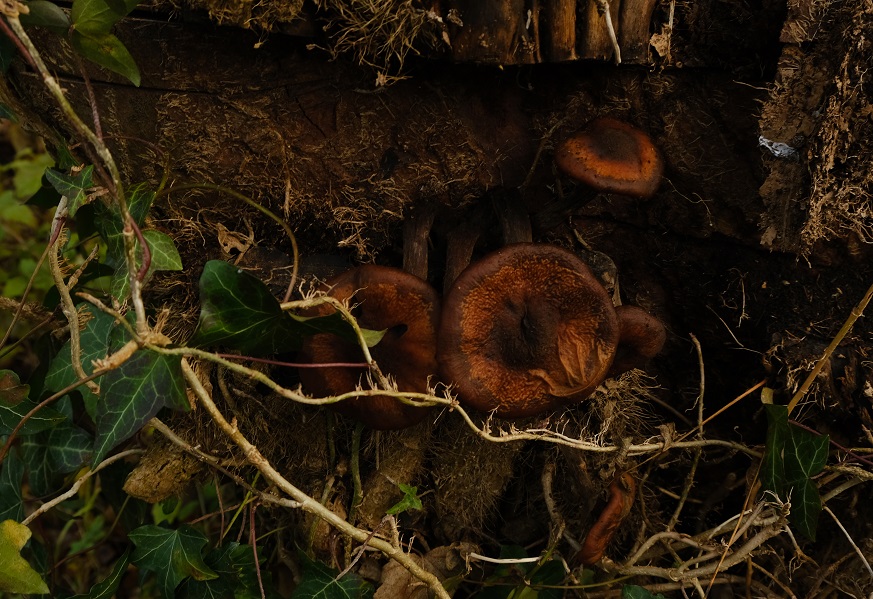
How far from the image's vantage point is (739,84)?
1.79m

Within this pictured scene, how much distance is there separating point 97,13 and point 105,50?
0.08 m

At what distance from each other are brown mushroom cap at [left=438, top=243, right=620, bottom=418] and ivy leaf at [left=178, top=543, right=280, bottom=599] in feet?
2.45

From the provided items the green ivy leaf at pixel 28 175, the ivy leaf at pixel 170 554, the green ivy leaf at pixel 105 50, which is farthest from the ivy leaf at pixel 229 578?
the green ivy leaf at pixel 28 175

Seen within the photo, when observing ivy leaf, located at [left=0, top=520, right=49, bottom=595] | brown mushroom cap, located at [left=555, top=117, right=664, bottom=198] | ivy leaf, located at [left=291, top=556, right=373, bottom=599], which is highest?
brown mushroom cap, located at [left=555, top=117, right=664, bottom=198]

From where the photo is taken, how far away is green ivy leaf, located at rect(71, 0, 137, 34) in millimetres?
1449

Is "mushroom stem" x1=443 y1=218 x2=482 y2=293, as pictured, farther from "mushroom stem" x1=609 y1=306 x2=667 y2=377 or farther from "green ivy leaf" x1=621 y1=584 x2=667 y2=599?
"green ivy leaf" x1=621 y1=584 x2=667 y2=599

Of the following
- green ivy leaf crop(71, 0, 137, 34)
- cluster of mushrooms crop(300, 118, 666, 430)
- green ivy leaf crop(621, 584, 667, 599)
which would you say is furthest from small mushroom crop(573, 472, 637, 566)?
green ivy leaf crop(71, 0, 137, 34)

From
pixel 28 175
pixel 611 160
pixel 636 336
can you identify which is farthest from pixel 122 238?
pixel 28 175

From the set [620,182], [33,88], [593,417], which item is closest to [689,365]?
[593,417]

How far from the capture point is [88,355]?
5.70 feet

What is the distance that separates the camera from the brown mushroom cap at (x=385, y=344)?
5.57 ft

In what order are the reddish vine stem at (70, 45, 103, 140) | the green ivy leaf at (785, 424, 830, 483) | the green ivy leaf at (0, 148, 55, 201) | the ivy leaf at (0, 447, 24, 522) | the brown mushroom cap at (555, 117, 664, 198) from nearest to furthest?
1. the reddish vine stem at (70, 45, 103, 140)
2. the brown mushroom cap at (555, 117, 664, 198)
3. the green ivy leaf at (785, 424, 830, 483)
4. the ivy leaf at (0, 447, 24, 522)
5. the green ivy leaf at (0, 148, 55, 201)

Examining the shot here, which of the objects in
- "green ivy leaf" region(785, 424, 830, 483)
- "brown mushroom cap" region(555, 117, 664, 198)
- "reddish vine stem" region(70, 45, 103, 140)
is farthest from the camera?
"green ivy leaf" region(785, 424, 830, 483)

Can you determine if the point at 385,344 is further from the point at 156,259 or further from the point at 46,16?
the point at 46,16
